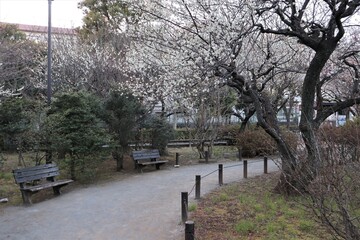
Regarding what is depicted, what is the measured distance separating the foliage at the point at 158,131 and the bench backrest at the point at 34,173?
17.3 ft

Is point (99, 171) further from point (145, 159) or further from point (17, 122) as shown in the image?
point (17, 122)

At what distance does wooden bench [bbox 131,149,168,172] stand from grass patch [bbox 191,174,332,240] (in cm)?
428

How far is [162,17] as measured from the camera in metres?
10.2

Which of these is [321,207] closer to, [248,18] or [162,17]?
[248,18]

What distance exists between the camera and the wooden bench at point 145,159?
1263cm

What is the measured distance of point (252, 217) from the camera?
6688 mm

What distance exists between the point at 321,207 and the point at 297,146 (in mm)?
4342

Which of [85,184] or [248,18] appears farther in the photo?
[85,184]

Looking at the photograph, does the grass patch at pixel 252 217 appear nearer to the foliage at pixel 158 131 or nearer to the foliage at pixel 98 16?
the foliage at pixel 158 131

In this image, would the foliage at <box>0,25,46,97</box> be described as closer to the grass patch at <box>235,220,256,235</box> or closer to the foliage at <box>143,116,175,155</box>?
the foliage at <box>143,116,175,155</box>

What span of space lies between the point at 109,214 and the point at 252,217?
9.32 feet

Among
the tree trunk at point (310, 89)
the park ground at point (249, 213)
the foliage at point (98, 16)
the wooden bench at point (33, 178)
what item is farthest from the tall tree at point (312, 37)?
the foliage at point (98, 16)

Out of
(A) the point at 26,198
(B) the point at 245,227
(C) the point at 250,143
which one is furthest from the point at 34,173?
(C) the point at 250,143

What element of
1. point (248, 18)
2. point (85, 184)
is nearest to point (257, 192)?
point (248, 18)
